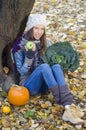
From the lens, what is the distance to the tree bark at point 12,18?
420 cm

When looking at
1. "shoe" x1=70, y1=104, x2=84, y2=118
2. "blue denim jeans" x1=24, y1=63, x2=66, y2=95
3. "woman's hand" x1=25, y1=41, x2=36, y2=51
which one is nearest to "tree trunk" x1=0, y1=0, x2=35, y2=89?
"woman's hand" x1=25, y1=41, x2=36, y2=51

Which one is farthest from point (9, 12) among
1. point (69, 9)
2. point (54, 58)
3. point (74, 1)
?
point (74, 1)

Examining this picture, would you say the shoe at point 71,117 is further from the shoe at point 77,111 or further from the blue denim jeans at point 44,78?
the blue denim jeans at point 44,78

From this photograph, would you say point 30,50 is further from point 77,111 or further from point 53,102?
point 77,111

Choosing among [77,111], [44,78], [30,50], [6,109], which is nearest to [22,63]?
[30,50]

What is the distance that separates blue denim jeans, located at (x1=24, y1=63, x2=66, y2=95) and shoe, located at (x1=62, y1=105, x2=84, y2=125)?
12.2 inches

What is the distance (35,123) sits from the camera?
4059 millimetres

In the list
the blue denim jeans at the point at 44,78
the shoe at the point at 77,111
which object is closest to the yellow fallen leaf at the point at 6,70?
the blue denim jeans at the point at 44,78

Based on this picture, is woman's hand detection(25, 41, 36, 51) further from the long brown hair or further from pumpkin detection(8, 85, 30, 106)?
pumpkin detection(8, 85, 30, 106)

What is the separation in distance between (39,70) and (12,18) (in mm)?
718

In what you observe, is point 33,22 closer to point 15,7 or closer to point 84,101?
point 15,7

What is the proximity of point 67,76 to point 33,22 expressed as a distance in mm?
1090

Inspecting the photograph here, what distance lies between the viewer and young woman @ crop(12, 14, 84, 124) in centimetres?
409

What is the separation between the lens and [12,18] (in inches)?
169
